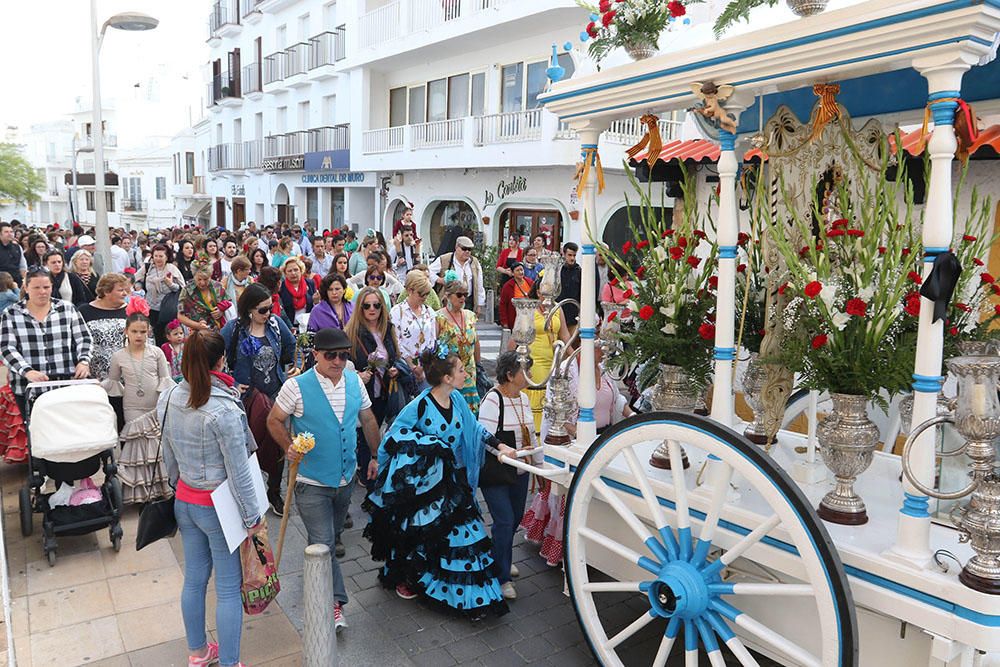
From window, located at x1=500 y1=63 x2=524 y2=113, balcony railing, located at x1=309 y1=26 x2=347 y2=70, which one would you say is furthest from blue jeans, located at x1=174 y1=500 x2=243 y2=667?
balcony railing, located at x1=309 y1=26 x2=347 y2=70

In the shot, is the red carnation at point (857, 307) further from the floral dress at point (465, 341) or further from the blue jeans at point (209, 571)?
the floral dress at point (465, 341)

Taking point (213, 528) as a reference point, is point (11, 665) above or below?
below

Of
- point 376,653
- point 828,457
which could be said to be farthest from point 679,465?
point 376,653

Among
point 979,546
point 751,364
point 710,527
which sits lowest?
point 710,527

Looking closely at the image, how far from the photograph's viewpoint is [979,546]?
238 cm

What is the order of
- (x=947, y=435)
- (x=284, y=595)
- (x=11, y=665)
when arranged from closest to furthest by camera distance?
(x=947, y=435), (x=11, y=665), (x=284, y=595)

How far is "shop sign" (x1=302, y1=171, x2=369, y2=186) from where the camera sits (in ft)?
75.1

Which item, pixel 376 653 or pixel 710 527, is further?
pixel 376 653

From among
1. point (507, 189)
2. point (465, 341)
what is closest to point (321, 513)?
point (465, 341)

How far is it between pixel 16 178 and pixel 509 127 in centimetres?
5990

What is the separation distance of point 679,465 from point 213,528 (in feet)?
7.21

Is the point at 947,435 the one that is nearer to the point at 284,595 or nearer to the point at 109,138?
the point at 284,595

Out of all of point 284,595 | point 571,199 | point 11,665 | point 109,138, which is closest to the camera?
point 11,665

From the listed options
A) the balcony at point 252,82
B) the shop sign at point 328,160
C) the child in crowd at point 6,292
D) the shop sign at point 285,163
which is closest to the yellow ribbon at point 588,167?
the child in crowd at point 6,292
